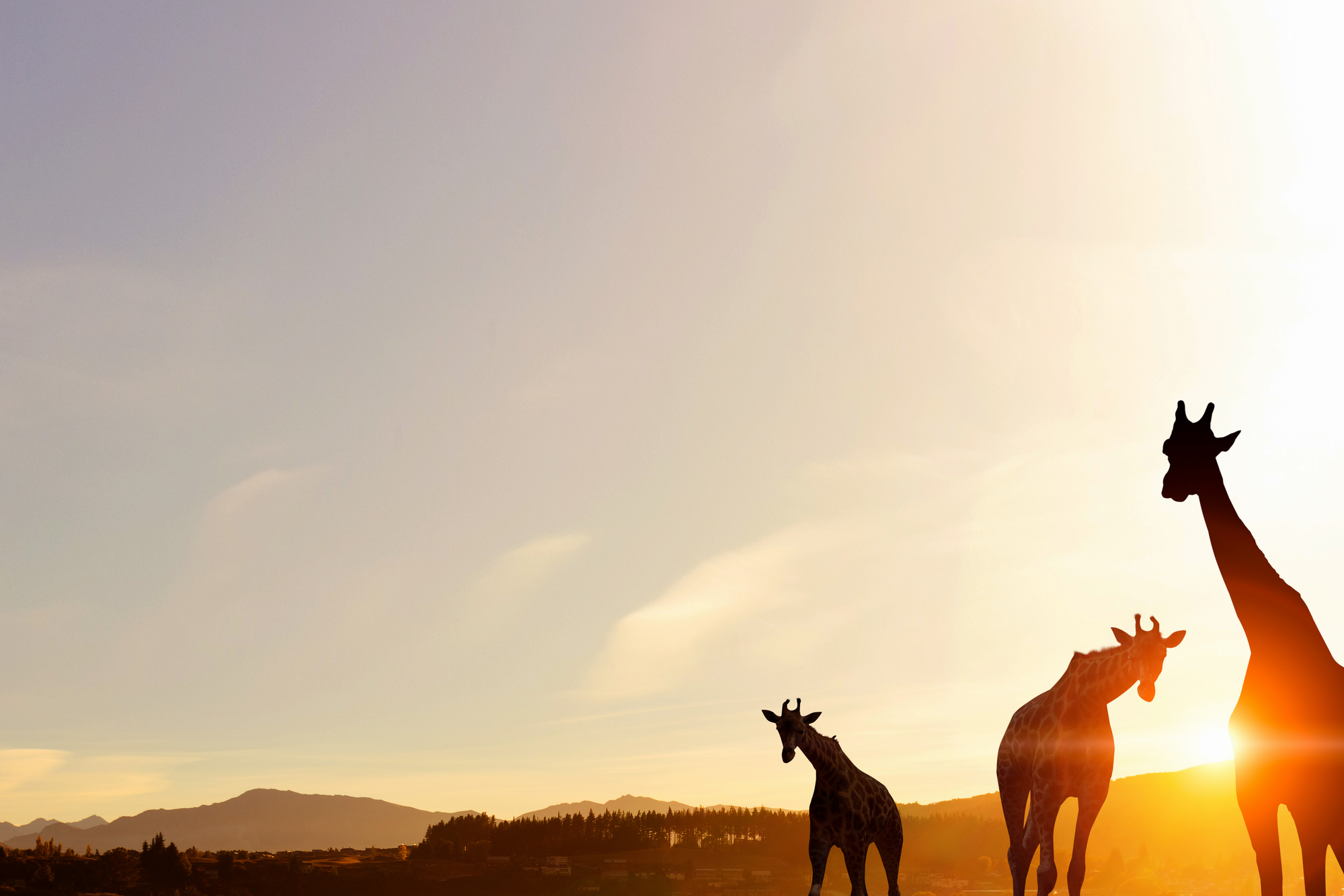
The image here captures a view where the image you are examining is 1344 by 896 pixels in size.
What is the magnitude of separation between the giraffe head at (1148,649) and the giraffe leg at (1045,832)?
2.14 m

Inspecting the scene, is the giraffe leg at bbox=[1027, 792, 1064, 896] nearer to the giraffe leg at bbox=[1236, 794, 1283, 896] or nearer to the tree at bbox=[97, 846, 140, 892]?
the giraffe leg at bbox=[1236, 794, 1283, 896]

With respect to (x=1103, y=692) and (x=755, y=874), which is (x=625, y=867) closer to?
(x=755, y=874)

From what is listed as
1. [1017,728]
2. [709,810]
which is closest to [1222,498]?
[1017,728]

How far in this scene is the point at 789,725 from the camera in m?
17.1

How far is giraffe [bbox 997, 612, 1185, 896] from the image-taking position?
574 inches

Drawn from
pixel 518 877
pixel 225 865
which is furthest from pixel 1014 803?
pixel 225 865

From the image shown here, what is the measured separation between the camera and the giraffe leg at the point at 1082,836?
14.4m

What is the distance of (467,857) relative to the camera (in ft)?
309

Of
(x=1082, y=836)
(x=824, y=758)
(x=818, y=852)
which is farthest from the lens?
(x=824, y=758)

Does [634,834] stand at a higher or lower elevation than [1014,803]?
lower

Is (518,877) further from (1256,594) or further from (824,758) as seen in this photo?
(1256,594)

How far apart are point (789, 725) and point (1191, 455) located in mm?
9048

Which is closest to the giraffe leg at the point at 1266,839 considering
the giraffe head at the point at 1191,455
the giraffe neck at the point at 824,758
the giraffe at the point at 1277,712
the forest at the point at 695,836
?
the giraffe at the point at 1277,712

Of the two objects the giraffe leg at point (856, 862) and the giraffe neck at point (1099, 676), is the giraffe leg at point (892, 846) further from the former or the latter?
the giraffe neck at point (1099, 676)
